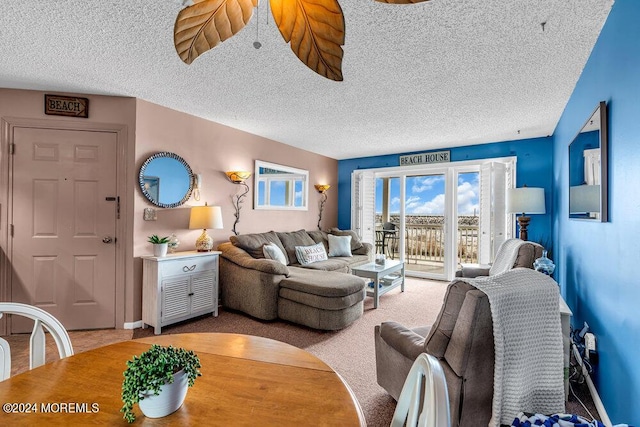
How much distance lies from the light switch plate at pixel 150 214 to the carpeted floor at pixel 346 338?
1.17 metres

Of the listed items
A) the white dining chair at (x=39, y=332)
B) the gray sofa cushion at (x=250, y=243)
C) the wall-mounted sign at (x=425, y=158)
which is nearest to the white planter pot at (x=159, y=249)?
the gray sofa cushion at (x=250, y=243)

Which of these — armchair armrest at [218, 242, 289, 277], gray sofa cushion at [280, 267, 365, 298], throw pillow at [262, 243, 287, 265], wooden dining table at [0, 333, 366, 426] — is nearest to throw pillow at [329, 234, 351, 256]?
throw pillow at [262, 243, 287, 265]

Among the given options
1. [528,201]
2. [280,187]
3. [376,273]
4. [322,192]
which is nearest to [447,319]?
[376,273]

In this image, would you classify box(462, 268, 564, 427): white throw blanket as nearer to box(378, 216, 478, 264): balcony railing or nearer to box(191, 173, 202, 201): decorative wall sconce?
box(191, 173, 202, 201): decorative wall sconce

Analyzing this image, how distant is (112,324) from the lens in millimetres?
3111

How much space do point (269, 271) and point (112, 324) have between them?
1690mm

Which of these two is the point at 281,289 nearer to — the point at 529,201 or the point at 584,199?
the point at 584,199

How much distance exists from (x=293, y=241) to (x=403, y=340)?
3.20 metres

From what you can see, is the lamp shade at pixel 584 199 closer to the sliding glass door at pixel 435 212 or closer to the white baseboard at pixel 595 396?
the white baseboard at pixel 595 396

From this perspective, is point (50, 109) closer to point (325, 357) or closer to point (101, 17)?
point (101, 17)

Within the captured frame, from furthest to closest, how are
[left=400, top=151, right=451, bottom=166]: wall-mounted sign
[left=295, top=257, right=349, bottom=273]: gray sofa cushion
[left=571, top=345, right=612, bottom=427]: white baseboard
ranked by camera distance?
1. [left=400, top=151, right=451, bottom=166]: wall-mounted sign
2. [left=295, top=257, right=349, bottom=273]: gray sofa cushion
3. [left=571, top=345, right=612, bottom=427]: white baseboard

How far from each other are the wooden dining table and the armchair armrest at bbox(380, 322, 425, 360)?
0.81m

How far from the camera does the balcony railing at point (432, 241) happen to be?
20.6 feet

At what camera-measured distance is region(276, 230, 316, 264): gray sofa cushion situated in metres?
4.62
